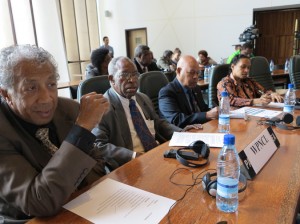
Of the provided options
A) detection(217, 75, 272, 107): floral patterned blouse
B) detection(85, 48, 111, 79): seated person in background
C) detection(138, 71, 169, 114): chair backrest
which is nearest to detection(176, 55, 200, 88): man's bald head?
detection(138, 71, 169, 114): chair backrest

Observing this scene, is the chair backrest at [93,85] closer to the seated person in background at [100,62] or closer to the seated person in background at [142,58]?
the seated person in background at [100,62]

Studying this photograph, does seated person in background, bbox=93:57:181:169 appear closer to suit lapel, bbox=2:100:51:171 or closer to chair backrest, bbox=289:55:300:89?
suit lapel, bbox=2:100:51:171

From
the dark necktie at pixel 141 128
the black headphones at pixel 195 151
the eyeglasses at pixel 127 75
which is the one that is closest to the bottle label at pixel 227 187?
the black headphones at pixel 195 151

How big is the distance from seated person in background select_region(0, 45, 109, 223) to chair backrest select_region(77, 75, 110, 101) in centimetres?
86

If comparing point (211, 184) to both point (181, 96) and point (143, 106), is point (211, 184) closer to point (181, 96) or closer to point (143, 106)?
point (143, 106)

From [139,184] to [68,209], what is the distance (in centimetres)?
28

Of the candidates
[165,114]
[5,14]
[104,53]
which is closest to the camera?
[165,114]

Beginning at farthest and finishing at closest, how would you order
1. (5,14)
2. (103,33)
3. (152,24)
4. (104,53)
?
(103,33)
(152,24)
(5,14)
(104,53)

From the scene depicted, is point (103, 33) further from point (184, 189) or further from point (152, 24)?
point (184, 189)

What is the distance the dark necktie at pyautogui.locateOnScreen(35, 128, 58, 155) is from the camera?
1.04 metres

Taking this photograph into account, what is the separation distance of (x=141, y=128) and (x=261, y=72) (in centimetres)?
243

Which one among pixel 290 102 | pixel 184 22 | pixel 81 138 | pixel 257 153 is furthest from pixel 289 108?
pixel 184 22

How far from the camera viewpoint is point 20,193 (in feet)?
2.81

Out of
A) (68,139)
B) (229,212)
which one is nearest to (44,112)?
(68,139)
